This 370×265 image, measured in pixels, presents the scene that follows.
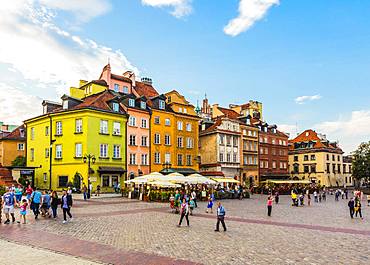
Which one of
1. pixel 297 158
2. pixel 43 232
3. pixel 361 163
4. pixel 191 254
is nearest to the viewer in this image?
pixel 191 254

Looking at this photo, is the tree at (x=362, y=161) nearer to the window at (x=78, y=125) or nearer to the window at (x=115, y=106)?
the window at (x=115, y=106)

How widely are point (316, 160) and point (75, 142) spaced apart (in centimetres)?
5989

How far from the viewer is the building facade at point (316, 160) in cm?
8369

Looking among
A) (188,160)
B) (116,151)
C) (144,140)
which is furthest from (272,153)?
(116,151)

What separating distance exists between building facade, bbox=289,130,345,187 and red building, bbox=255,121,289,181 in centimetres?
926

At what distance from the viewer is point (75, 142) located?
45.3m

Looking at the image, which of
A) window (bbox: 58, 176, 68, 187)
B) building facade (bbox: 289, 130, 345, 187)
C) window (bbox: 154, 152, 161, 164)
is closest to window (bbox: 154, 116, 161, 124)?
window (bbox: 154, 152, 161, 164)

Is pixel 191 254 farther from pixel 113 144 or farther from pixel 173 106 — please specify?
pixel 173 106

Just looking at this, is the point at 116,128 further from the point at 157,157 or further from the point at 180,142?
the point at 180,142

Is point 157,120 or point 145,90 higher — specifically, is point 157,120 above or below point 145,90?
below

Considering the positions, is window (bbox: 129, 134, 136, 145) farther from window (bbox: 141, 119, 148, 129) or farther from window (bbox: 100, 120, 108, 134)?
window (bbox: 100, 120, 108, 134)

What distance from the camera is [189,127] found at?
58.8m

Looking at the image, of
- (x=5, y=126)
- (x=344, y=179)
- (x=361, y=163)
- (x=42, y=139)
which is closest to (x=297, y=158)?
(x=344, y=179)

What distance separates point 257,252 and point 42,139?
4435 cm
